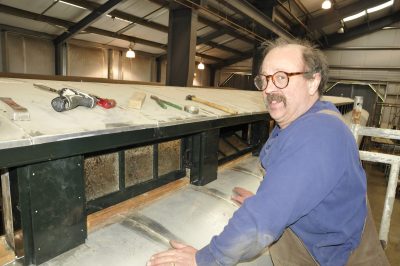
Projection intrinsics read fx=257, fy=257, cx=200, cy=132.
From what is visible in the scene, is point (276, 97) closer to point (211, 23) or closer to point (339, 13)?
point (211, 23)

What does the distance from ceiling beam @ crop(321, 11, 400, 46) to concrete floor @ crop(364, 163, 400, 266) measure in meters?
6.52

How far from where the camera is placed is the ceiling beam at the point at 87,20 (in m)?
5.47

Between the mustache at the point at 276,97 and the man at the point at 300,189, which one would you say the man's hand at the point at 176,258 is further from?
the mustache at the point at 276,97

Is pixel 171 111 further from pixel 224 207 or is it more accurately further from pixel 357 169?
pixel 357 169

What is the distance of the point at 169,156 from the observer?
209 cm

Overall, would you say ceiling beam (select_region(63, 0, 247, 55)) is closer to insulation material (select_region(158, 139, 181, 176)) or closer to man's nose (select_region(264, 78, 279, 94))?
insulation material (select_region(158, 139, 181, 176))

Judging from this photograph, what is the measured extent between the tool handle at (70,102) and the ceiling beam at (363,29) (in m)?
13.7

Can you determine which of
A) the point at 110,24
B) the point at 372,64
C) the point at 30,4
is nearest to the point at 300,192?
the point at 30,4

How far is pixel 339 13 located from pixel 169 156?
32.5 feet

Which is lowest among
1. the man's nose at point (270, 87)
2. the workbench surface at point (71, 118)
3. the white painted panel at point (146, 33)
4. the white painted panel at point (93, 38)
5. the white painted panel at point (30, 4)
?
the workbench surface at point (71, 118)

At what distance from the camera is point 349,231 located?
115cm

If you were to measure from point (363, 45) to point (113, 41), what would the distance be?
37.9 ft

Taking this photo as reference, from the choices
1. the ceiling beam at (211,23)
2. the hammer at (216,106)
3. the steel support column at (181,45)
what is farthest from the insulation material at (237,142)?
the ceiling beam at (211,23)

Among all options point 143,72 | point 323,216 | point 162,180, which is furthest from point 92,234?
point 143,72
